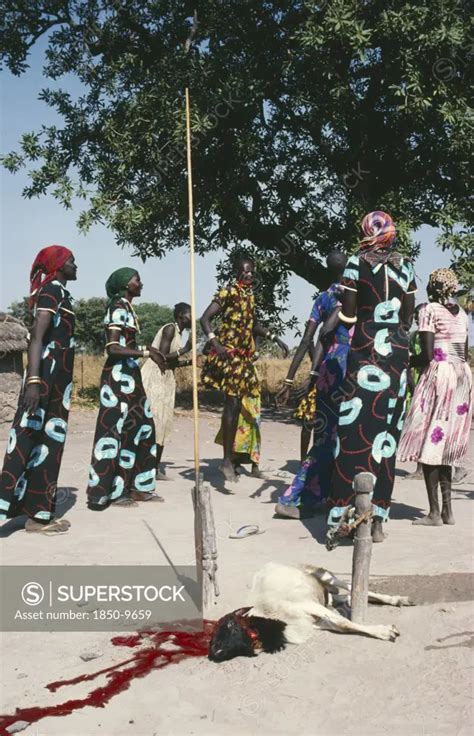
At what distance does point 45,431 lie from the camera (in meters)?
5.59

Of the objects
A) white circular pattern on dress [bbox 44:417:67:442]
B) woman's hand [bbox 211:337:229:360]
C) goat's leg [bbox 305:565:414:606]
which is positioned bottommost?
goat's leg [bbox 305:565:414:606]

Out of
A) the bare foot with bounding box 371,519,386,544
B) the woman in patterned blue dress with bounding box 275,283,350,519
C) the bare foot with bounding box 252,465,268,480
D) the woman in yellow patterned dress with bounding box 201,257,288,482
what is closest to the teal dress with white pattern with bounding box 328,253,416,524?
the bare foot with bounding box 371,519,386,544

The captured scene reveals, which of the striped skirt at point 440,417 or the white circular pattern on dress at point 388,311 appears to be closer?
the white circular pattern on dress at point 388,311

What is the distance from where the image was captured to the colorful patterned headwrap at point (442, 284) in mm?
5621

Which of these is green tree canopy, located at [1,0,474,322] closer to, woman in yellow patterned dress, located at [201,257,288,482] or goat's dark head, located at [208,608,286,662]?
woman in yellow patterned dress, located at [201,257,288,482]

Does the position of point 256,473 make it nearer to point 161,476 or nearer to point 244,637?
point 161,476

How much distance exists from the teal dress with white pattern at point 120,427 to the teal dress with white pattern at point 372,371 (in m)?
2.04

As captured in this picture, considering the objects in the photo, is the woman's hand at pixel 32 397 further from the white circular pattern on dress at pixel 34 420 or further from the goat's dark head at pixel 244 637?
the goat's dark head at pixel 244 637

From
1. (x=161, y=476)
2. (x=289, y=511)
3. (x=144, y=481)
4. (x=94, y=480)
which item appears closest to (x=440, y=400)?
(x=289, y=511)

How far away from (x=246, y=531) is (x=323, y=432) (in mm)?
921

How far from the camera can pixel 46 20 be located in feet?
46.9

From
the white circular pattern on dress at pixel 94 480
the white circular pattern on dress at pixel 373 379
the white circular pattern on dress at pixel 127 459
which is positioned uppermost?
the white circular pattern on dress at pixel 373 379

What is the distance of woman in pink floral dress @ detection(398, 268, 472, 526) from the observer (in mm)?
5570

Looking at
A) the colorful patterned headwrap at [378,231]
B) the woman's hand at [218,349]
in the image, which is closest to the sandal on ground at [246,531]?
the woman's hand at [218,349]
